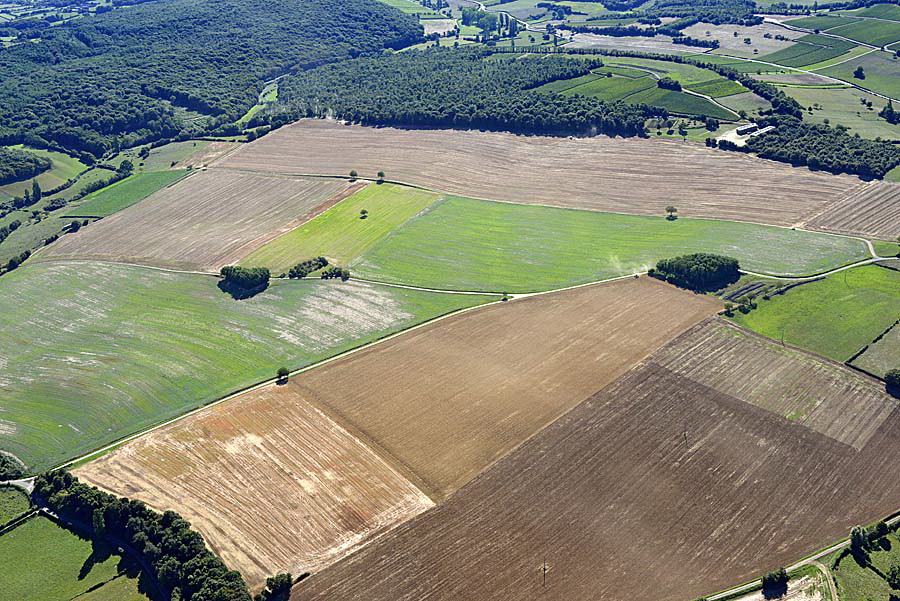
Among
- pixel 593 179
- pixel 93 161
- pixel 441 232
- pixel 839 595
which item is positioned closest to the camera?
pixel 839 595

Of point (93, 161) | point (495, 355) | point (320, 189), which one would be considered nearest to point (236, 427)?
point (495, 355)

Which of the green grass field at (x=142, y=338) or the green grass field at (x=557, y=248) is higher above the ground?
the green grass field at (x=557, y=248)

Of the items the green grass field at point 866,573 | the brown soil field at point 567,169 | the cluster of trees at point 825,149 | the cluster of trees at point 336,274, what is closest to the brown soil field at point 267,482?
the cluster of trees at point 336,274

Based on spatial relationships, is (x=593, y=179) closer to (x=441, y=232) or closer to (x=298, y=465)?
(x=441, y=232)

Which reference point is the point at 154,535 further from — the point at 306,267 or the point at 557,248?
the point at 557,248

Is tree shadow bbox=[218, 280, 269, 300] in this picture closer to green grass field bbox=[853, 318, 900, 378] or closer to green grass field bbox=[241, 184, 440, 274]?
green grass field bbox=[241, 184, 440, 274]

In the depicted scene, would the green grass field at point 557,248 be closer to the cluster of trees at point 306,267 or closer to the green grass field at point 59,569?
the cluster of trees at point 306,267

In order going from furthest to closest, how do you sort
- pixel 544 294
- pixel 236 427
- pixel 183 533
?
pixel 544 294 < pixel 236 427 < pixel 183 533
